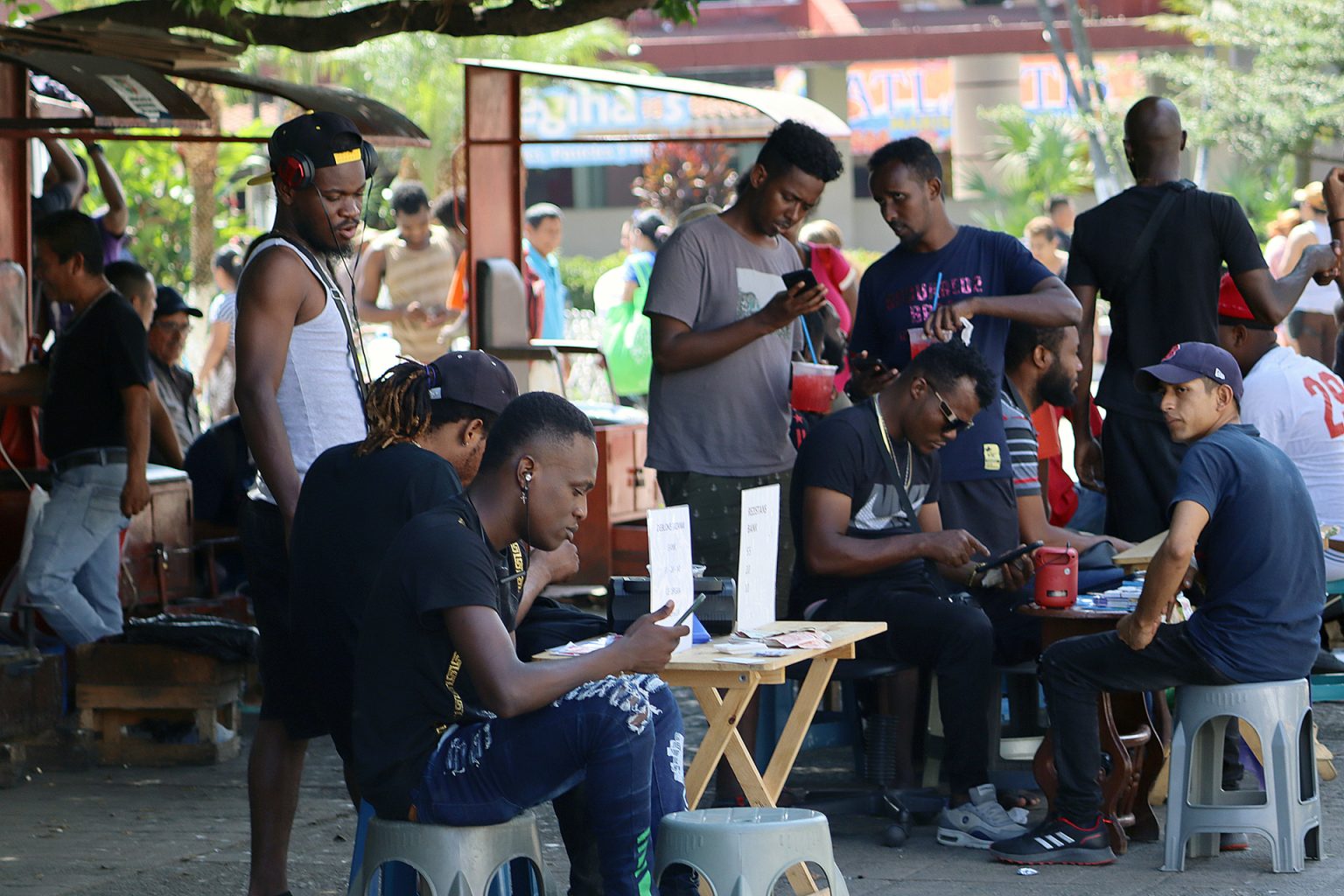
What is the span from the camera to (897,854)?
5.30 m

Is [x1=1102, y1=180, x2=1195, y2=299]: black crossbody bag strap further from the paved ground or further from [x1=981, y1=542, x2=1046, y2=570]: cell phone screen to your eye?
the paved ground

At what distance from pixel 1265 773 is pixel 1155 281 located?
1927 mm

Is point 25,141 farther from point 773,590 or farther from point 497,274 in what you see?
point 773,590

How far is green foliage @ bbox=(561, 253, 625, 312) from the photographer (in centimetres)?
2628

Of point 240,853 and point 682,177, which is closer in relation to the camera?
point 240,853

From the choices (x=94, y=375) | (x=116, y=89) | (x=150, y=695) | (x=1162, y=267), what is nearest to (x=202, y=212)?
(x=116, y=89)

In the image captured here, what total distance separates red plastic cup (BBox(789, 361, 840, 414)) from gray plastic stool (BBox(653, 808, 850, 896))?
7.43 feet

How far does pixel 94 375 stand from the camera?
688 cm

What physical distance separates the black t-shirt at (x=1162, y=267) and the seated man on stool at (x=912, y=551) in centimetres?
99

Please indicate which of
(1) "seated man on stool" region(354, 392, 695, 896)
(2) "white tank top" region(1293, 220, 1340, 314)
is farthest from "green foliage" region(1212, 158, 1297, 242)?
(1) "seated man on stool" region(354, 392, 695, 896)

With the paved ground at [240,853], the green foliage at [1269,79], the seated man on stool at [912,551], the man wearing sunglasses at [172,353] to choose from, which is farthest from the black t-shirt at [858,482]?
the green foliage at [1269,79]

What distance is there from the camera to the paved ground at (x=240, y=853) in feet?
16.4

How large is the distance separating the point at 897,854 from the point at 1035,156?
864 inches

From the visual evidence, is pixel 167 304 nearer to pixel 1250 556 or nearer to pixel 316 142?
pixel 316 142
